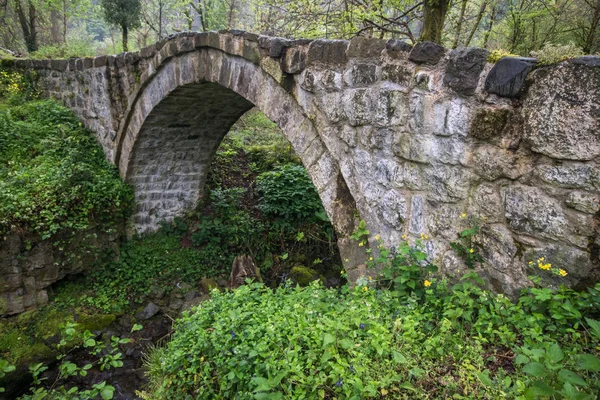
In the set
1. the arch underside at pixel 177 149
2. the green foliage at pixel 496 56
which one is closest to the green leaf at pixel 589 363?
the green foliage at pixel 496 56

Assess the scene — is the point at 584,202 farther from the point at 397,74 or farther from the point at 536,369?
the point at 397,74

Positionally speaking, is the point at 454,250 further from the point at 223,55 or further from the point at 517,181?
the point at 223,55

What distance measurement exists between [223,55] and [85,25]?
2972 cm

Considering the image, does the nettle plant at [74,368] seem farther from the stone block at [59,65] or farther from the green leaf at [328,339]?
the stone block at [59,65]

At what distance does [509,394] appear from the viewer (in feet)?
5.29

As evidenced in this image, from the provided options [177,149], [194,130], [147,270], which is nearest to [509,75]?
[194,130]

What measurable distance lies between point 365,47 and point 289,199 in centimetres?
461

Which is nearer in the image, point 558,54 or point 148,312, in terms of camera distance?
point 558,54

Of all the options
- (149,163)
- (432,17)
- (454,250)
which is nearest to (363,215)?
(454,250)

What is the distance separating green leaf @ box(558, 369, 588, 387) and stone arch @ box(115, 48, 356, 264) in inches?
72.0

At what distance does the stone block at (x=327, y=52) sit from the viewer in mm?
2896

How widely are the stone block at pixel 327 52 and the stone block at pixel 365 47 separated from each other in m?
0.07

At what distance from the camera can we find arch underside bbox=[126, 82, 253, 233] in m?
5.87

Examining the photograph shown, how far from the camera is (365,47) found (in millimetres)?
2734
